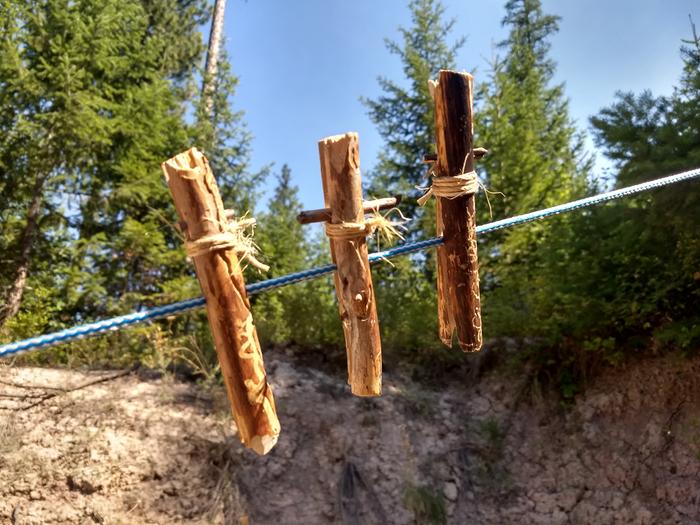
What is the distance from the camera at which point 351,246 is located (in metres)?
1.67

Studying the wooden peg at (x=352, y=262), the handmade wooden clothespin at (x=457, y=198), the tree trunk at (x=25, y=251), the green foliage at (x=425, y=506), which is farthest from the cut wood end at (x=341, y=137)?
the tree trunk at (x=25, y=251)

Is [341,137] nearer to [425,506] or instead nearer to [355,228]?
[355,228]

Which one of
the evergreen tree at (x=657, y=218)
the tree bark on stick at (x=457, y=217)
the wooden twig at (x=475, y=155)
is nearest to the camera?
the tree bark on stick at (x=457, y=217)

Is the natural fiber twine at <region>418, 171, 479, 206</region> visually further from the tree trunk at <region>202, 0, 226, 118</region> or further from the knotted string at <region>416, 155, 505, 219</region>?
the tree trunk at <region>202, 0, 226, 118</region>

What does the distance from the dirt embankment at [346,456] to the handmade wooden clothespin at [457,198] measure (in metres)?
3.65

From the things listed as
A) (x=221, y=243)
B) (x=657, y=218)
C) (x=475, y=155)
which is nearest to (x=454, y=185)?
(x=475, y=155)

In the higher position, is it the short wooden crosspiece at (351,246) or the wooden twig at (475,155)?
the wooden twig at (475,155)

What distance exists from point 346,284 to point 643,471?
4754mm

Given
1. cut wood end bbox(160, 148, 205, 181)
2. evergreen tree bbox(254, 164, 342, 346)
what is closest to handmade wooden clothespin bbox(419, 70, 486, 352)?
cut wood end bbox(160, 148, 205, 181)

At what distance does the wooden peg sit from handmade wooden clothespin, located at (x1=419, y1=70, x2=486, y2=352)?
0.34 m

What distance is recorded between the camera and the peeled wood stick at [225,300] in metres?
1.39

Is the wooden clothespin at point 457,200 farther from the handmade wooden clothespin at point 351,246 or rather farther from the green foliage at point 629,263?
the green foliage at point 629,263

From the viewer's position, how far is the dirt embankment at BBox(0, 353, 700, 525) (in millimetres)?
4586

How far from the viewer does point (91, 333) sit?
54.4 inches
